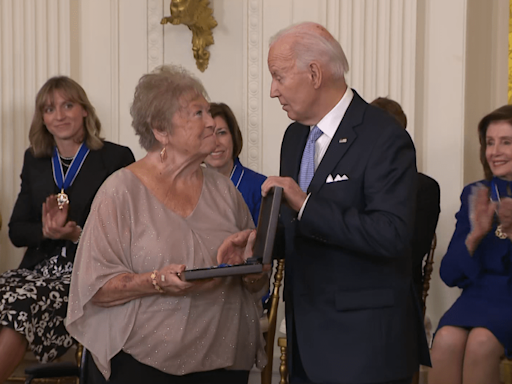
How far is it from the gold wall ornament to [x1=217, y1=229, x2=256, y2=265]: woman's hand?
2756mm

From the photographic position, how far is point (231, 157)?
5.47m

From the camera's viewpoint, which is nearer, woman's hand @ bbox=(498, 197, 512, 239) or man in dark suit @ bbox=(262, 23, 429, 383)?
man in dark suit @ bbox=(262, 23, 429, 383)

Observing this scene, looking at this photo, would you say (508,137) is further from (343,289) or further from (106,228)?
(106,228)

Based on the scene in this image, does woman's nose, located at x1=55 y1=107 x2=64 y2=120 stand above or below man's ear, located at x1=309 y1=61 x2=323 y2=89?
below

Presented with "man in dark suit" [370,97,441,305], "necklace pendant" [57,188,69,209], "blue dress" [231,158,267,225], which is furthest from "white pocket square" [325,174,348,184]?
"necklace pendant" [57,188,69,209]

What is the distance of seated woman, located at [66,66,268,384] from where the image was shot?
306 centimetres

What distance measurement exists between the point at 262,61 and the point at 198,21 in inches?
20.5

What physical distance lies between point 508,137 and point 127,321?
8.32ft

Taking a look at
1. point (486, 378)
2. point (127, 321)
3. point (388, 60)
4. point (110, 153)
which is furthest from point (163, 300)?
point (388, 60)

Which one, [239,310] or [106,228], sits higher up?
[106,228]

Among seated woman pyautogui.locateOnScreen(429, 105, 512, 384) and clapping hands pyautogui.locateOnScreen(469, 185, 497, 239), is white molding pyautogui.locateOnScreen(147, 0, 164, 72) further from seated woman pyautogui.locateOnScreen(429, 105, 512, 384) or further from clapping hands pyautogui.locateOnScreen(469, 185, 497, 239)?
clapping hands pyautogui.locateOnScreen(469, 185, 497, 239)

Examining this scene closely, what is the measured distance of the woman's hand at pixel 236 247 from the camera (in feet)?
10.3

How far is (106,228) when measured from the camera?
122 inches

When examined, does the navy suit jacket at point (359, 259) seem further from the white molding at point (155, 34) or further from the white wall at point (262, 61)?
the white molding at point (155, 34)
